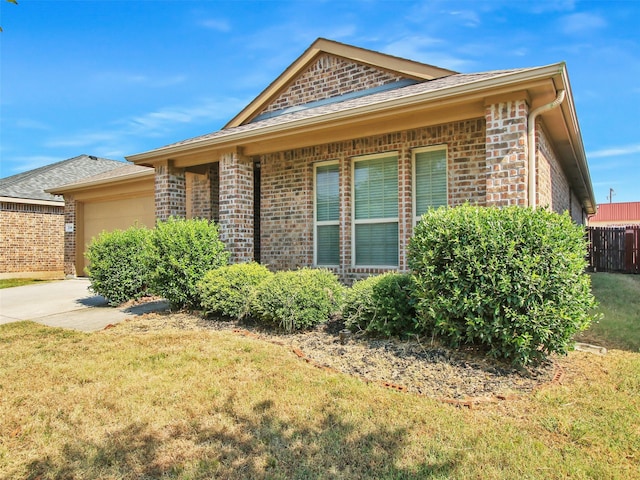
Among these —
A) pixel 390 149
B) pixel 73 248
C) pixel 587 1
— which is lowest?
pixel 73 248

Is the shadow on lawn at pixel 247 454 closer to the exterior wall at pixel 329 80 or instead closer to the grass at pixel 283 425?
the grass at pixel 283 425

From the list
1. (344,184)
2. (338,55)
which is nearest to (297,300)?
(344,184)

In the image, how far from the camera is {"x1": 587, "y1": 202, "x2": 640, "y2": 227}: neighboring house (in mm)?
42656

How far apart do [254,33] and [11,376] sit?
24.5 ft

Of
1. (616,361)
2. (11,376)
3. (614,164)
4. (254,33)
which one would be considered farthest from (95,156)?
(614,164)

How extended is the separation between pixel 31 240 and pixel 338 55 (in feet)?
48.4

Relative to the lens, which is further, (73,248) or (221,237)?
(73,248)

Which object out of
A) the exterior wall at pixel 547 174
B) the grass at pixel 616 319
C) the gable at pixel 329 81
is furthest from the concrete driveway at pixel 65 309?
the grass at pixel 616 319

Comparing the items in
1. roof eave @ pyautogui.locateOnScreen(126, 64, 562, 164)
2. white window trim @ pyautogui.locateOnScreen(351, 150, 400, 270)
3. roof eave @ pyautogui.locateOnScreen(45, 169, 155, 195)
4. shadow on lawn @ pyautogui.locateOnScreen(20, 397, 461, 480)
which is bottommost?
shadow on lawn @ pyautogui.locateOnScreen(20, 397, 461, 480)

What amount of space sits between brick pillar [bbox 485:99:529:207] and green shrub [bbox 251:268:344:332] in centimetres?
251

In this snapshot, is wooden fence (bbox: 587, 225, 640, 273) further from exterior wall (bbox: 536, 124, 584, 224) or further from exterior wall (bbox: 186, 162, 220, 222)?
exterior wall (bbox: 186, 162, 220, 222)

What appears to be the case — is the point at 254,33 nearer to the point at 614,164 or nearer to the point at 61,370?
the point at 61,370

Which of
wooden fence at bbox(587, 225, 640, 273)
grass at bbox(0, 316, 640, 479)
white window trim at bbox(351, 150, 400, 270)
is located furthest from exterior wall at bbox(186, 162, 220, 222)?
wooden fence at bbox(587, 225, 640, 273)

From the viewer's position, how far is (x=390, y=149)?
7672 mm
